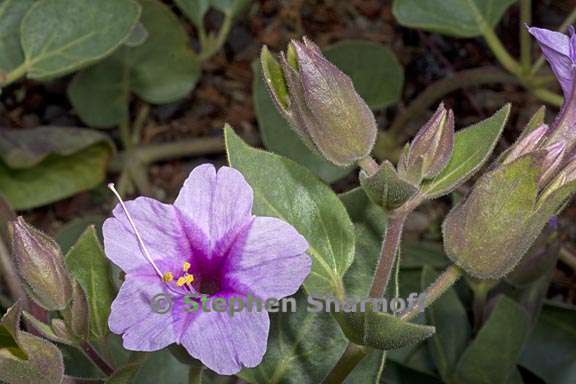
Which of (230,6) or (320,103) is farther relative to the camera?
(230,6)

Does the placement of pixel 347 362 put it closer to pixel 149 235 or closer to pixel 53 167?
pixel 149 235

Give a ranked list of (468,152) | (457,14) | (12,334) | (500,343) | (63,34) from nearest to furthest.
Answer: (12,334) < (468,152) < (500,343) < (63,34) < (457,14)

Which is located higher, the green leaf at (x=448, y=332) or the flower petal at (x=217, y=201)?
the flower petal at (x=217, y=201)

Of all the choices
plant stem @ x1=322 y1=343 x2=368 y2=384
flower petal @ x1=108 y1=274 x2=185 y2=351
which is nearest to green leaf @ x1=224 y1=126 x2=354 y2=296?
plant stem @ x1=322 y1=343 x2=368 y2=384

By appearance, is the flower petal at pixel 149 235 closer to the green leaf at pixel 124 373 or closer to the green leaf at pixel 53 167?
the green leaf at pixel 124 373

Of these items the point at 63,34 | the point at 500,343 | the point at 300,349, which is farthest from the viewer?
the point at 63,34

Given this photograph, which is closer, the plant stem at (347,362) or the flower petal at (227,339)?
the flower petal at (227,339)

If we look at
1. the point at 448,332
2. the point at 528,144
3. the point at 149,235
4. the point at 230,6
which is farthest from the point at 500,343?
the point at 230,6

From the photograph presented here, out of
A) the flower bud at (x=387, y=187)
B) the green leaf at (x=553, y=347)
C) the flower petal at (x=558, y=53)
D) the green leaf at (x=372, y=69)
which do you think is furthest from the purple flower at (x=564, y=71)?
the green leaf at (x=372, y=69)
